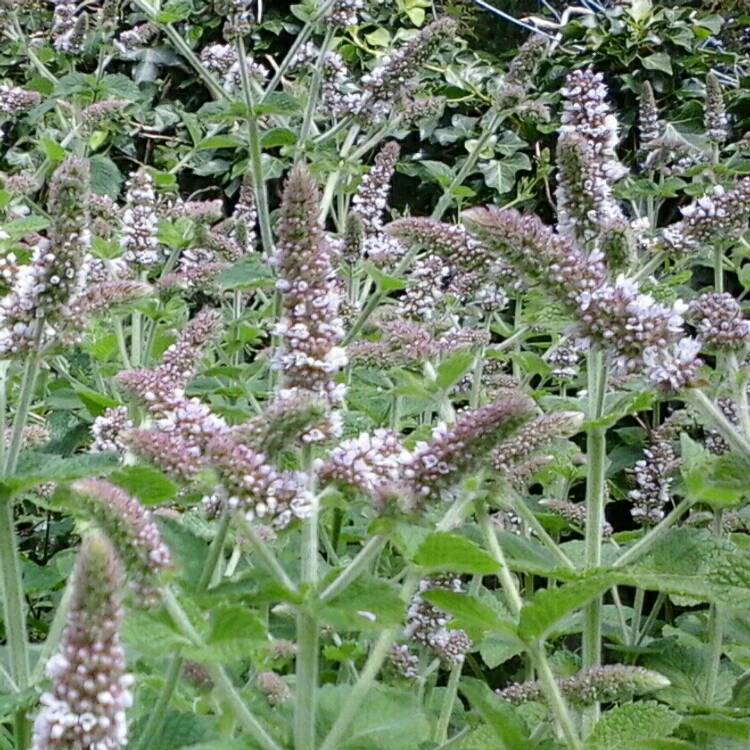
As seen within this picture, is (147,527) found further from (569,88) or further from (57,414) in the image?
(57,414)

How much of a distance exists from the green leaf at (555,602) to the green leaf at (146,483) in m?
0.55

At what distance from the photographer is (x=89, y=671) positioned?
3.13 feet

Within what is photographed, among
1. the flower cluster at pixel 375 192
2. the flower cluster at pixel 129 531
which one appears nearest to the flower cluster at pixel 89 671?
→ the flower cluster at pixel 129 531

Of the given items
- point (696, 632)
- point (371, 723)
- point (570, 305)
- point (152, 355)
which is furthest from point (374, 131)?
point (371, 723)

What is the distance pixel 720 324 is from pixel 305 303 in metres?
0.86

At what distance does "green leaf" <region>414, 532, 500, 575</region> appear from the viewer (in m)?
1.42

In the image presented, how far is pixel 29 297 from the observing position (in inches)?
64.8

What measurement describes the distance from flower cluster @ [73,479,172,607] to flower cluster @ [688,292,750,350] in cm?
117

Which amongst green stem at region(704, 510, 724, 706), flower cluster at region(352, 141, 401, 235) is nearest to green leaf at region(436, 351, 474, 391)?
green stem at region(704, 510, 724, 706)

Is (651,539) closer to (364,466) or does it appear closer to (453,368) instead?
(453,368)

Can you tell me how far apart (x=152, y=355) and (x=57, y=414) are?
0.39m

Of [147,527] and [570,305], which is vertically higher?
[570,305]

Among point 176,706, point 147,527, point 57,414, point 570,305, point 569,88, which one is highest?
point 569,88

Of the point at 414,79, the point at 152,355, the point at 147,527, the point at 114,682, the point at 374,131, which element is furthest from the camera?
the point at 374,131
